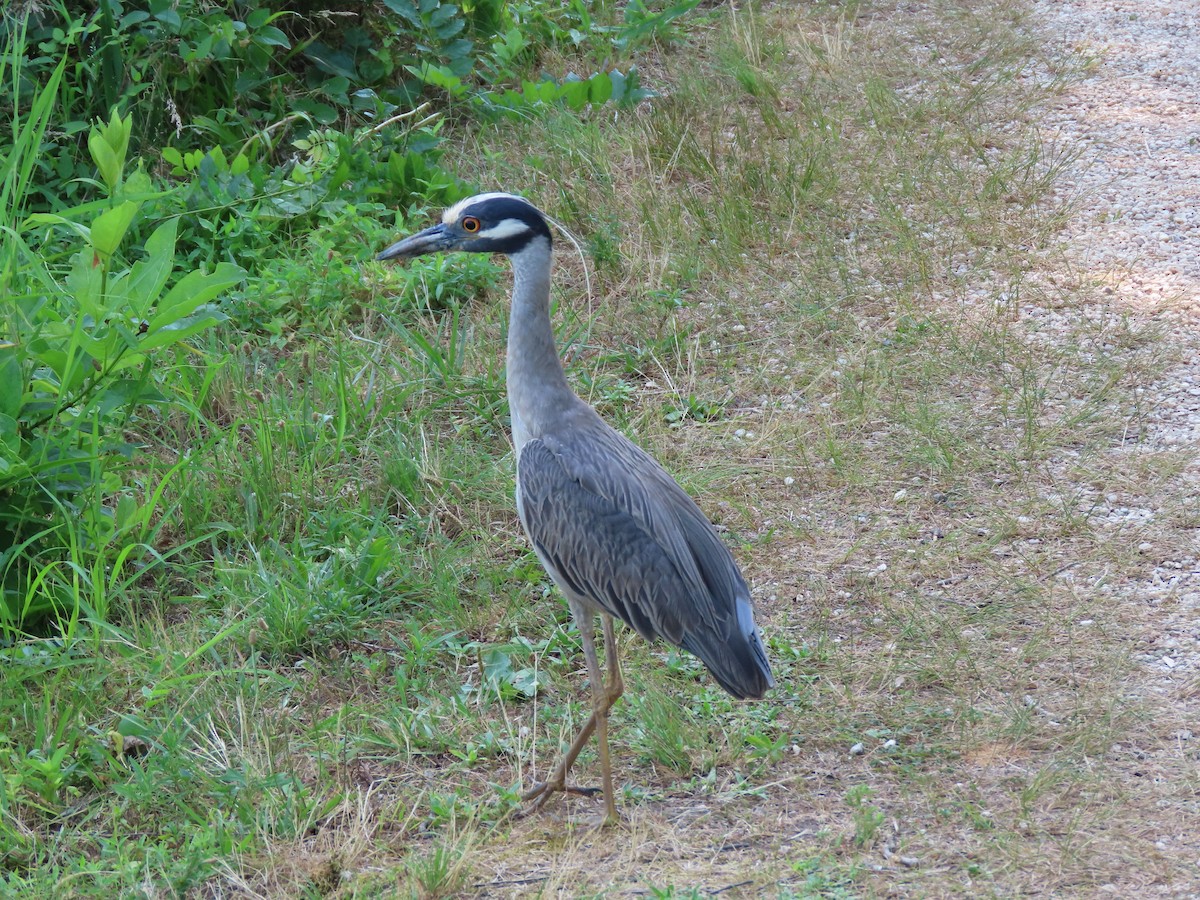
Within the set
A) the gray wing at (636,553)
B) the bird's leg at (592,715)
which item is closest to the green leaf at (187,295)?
the gray wing at (636,553)

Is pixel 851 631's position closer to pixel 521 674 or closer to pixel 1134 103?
pixel 521 674

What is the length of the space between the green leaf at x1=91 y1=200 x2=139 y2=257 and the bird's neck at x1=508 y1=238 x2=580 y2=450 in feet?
4.91

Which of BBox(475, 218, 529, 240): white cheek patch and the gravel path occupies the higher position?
BBox(475, 218, 529, 240): white cheek patch

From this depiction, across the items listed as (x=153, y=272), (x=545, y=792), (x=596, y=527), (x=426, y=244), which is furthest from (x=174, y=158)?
(x=545, y=792)

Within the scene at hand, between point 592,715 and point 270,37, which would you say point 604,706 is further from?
point 270,37

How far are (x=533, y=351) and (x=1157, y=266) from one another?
12.7 feet

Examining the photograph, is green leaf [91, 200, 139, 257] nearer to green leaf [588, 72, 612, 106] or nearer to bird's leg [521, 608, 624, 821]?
bird's leg [521, 608, 624, 821]

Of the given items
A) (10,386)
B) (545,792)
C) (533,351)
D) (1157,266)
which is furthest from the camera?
(1157,266)

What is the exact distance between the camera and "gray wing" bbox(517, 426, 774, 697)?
3826 mm

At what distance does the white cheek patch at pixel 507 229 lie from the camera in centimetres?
410

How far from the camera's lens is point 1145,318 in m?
6.00

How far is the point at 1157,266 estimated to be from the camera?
6.39 meters

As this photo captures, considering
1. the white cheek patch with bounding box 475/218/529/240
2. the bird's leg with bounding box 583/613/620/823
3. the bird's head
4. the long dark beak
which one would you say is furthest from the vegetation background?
the white cheek patch with bounding box 475/218/529/240

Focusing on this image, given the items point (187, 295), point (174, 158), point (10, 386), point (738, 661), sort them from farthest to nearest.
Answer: point (174, 158) < point (187, 295) < point (10, 386) < point (738, 661)
